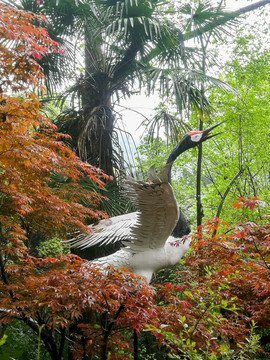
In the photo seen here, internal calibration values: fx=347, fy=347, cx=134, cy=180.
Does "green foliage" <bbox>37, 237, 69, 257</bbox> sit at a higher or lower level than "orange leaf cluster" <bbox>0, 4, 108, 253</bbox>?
lower

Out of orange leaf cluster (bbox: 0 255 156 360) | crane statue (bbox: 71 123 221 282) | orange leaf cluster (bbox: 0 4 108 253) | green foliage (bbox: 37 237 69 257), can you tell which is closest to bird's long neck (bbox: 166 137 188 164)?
crane statue (bbox: 71 123 221 282)

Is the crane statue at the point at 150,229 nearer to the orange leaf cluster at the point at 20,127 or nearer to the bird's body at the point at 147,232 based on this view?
the bird's body at the point at 147,232

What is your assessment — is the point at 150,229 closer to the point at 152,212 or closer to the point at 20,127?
the point at 152,212

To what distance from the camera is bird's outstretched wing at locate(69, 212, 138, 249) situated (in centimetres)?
350

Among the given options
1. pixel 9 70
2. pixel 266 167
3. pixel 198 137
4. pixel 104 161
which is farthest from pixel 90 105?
pixel 266 167

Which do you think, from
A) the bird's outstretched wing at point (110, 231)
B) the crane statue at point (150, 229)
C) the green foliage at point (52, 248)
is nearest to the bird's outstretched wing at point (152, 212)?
the crane statue at point (150, 229)

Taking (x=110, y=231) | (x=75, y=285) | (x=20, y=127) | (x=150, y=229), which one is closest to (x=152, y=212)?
(x=150, y=229)

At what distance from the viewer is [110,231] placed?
11.8 ft

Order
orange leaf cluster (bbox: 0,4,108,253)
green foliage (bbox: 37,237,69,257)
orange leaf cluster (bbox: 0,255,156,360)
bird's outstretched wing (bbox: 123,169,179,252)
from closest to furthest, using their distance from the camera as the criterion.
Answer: orange leaf cluster (bbox: 0,255,156,360)
orange leaf cluster (bbox: 0,4,108,253)
bird's outstretched wing (bbox: 123,169,179,252)
green foliage (bbox: 37,237,69,257)

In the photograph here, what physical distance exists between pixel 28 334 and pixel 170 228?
2.86 meters

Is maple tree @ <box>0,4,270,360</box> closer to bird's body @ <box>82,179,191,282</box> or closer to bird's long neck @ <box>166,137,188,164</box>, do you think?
bird's body @ <box>82,179,191,282</box>

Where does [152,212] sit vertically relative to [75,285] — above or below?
above

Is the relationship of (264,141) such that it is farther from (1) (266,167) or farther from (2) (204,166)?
(2) (204,166)

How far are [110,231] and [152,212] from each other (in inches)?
28.4
